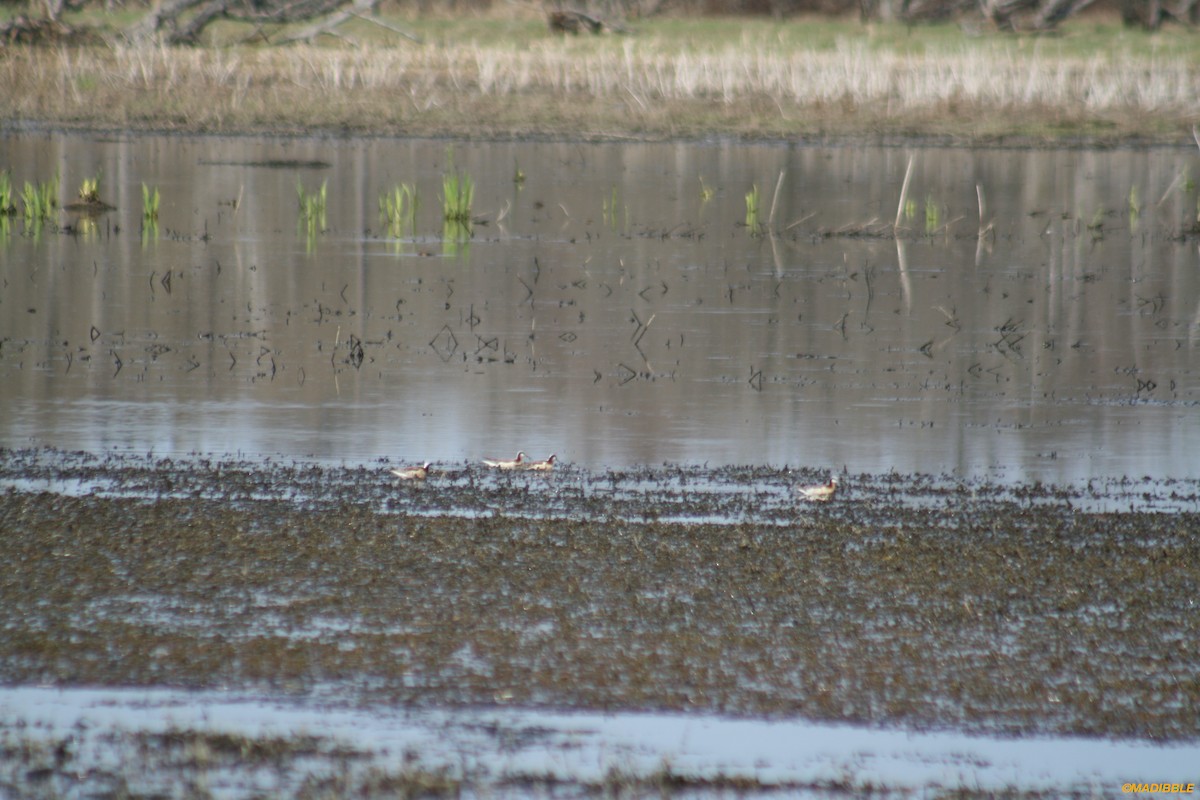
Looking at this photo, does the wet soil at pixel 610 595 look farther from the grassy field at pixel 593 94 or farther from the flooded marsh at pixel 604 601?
the grassy field at pixel 593 94

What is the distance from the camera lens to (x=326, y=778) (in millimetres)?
4953

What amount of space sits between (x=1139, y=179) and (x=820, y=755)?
24007 millimetres

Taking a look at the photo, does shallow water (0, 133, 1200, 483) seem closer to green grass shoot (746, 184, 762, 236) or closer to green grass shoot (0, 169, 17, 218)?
green grass shoot (746, 184, 762, 236)

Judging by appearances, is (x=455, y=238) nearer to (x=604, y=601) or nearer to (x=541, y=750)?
(x=604, y=601)

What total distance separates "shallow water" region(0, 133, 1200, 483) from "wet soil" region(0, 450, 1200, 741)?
114cm

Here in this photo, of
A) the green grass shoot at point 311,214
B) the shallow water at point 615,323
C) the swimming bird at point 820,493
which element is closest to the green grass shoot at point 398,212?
the shallow water at point 615,323

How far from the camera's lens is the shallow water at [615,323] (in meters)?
10.0

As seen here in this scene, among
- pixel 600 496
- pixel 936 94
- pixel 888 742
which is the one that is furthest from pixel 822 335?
pixel 936 94

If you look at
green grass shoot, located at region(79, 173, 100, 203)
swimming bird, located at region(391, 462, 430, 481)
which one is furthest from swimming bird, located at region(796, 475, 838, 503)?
green grass shoot, located at region(79, 173, 100, 203)

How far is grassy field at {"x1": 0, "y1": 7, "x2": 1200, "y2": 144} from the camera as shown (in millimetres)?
33125

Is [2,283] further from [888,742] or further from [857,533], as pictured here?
[888,742]

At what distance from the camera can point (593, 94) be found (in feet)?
115

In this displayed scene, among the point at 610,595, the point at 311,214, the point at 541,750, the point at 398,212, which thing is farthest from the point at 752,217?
the point at 541,750

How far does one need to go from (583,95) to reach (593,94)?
0.20 metres
